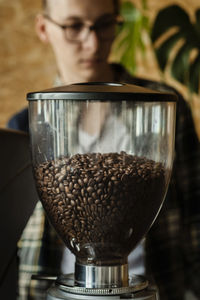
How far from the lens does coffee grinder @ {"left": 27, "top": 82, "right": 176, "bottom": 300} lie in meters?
0.62

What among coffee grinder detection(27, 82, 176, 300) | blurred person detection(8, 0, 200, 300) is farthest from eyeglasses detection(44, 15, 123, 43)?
coffee grinder detection(27, 82, 176, 300)

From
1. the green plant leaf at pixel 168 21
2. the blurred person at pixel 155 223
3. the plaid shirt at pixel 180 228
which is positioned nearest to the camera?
the blurred person at pixel 155 223

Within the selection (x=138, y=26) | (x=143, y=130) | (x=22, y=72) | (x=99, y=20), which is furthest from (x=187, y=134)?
(x=22, y=72)

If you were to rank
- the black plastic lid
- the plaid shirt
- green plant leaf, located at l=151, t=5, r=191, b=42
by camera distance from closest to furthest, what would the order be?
the black plastic lid
the plaid shirt
green plant leaf, located at l=151, t=5, r=191, b=42

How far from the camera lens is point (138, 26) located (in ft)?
7.18

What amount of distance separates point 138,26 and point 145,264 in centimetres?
131

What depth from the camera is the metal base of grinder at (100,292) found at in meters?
0.62

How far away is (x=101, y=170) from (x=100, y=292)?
142 millimetres

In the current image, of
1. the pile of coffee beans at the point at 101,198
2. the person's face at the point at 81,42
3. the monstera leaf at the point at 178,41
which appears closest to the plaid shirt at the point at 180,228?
the person's face at the point at 81,42

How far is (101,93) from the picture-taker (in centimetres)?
59

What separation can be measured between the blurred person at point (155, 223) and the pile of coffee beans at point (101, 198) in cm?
42

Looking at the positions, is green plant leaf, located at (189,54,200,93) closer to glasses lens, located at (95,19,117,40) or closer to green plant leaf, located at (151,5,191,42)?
green plant leaf, located at (151,5,191,42)

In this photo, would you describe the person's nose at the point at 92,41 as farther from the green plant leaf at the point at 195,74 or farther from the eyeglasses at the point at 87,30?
the green plant leaf at the point at 195,74

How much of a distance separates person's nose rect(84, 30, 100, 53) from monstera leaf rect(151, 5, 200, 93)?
89cm
